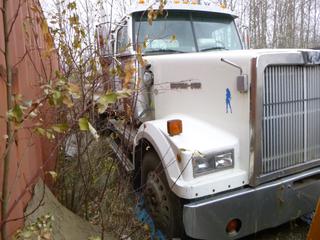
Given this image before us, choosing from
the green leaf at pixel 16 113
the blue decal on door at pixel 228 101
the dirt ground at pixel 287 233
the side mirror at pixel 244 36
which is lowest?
the dirt ground at pixel 287 233

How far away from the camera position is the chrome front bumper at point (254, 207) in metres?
3.26

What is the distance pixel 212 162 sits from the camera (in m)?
3.38

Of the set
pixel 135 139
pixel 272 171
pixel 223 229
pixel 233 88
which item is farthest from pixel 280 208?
pixel 135 139

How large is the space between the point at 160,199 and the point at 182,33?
Result: 225 centimetres

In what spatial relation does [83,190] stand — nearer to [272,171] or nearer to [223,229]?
[223,229]

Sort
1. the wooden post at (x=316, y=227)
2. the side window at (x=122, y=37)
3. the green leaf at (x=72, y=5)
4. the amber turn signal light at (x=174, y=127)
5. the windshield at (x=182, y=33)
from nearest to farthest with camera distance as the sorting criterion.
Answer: the wooden post at (x=316, y=227), the green leaf at (x=72, y=5), the amber turn signal light at (x=174, y=127), the windshield at (x=182, y=33), the side window at (x=122, y=37)

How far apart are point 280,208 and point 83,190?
174 centimetres

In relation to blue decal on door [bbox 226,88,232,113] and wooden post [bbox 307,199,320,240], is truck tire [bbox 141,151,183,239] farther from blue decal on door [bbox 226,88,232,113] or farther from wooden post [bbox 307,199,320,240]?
wooden post [bbox 307,199,320,240]

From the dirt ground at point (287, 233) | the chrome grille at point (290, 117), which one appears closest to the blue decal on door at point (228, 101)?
the chrome grille at point (290, 117)

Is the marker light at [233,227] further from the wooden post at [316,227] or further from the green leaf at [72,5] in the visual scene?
the green leaf at [72,5]

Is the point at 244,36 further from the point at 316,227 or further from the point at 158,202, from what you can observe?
the point at 316,227

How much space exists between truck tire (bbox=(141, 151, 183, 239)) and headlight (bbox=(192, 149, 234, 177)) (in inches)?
15.1

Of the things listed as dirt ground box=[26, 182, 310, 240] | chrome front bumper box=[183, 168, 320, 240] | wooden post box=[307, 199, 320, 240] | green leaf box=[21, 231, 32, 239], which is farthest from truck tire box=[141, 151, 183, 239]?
green leaf box=[21, 231, 32, 239]

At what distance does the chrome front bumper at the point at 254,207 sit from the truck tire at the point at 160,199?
1.04 feet
